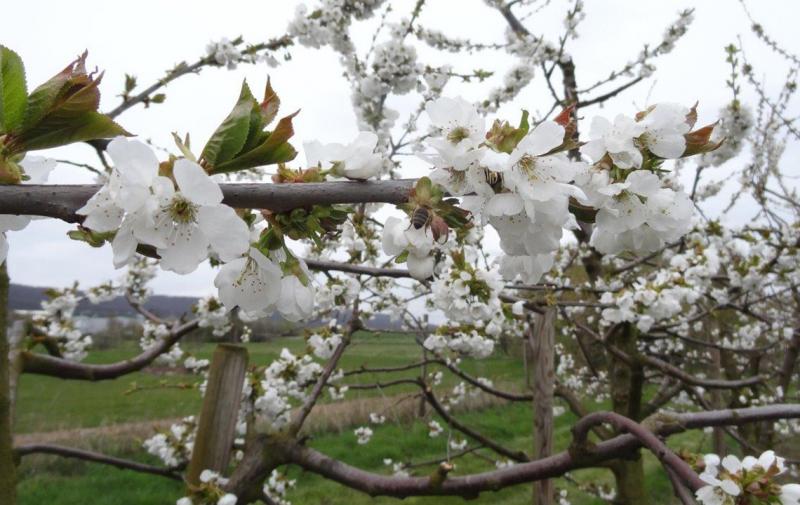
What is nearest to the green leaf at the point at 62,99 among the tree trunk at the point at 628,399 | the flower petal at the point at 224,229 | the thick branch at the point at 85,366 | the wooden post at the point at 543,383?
the flower petal at the point at 224,229

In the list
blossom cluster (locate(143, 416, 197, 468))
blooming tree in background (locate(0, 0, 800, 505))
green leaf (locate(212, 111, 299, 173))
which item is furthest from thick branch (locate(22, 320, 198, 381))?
green leaf (locate(212, 111, 299, 173))

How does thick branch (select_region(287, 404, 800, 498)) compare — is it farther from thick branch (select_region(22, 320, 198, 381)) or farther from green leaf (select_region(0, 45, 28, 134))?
green leaf (select_region(0, 45, 28, 134))

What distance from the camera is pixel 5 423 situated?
1.64 m

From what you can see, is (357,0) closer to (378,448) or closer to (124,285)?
(124,285)

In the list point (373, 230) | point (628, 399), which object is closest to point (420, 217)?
point (373, 230)

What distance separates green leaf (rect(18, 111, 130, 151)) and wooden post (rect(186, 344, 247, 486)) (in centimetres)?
165

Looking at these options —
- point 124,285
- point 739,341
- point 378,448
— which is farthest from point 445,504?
point 739,341

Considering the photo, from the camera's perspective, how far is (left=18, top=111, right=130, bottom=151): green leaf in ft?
1.82

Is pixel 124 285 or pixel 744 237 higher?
pixel 744 237

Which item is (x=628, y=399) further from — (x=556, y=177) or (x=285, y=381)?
(x=556, y=177)

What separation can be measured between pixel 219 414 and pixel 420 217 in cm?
176

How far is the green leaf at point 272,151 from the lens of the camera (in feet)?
1.92

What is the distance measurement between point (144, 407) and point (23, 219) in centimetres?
1094

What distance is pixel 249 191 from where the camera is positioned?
1.94ft
